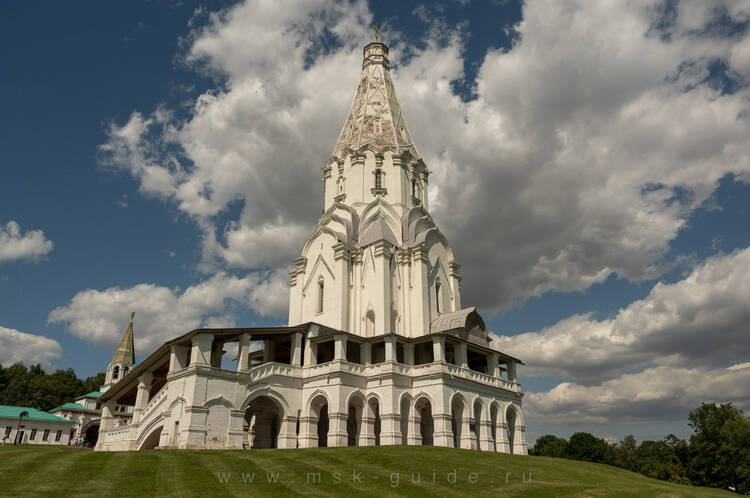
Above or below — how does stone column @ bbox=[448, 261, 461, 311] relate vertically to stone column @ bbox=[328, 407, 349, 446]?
above

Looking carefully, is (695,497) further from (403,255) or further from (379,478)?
(403,255)

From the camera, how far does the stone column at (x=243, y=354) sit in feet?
95.1

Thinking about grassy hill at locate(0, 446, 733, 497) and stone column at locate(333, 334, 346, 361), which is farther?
stone column at locate(333, 334, 346, 361)

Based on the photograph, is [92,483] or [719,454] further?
[719,454]

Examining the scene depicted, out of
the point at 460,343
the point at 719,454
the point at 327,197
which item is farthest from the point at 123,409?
the point at 719,454

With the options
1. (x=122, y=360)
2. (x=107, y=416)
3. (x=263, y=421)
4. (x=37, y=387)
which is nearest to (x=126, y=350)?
(x=122, y=360)

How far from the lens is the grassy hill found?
1489 cm

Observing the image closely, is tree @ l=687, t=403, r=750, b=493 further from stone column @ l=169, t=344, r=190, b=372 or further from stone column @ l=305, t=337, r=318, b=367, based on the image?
stone column @ l=169, t=344, r=190, b=372

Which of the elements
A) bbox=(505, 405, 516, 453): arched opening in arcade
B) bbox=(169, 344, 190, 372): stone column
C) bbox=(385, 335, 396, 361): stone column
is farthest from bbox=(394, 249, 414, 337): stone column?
bbox=(169, 344, 190, 372): stone column

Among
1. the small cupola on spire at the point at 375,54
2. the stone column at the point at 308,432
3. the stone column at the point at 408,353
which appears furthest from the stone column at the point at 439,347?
the small cupola on spire at the point at 375,54

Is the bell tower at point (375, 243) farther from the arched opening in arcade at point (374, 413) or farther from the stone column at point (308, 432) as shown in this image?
the stone column at point (308, 432)

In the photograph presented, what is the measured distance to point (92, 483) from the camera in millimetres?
15000

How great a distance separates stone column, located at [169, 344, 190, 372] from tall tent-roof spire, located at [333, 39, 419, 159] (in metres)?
20.4

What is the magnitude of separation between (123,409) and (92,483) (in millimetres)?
60770
